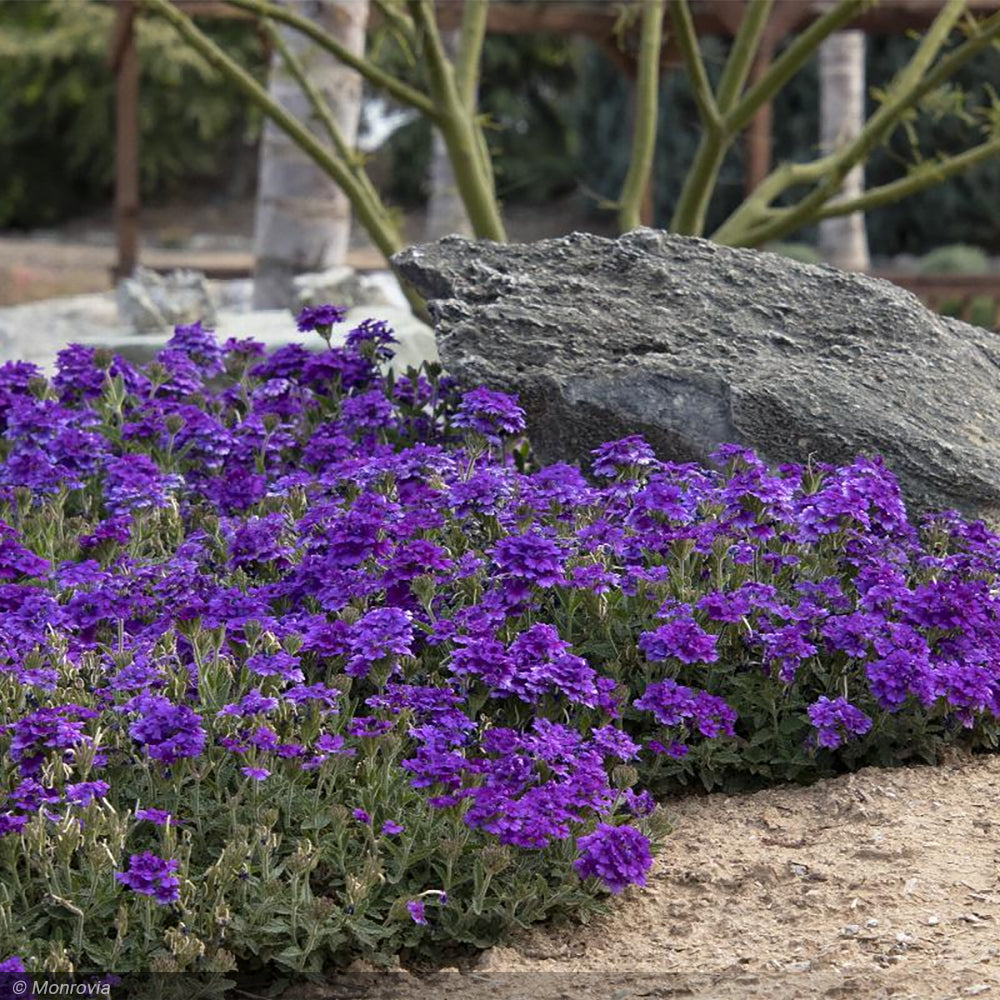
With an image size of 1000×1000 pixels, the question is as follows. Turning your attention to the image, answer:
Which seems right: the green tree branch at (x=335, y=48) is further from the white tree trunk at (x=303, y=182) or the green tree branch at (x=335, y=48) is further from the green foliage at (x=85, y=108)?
the green foliage at (x=85, y=108)

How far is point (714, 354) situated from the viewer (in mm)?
4641

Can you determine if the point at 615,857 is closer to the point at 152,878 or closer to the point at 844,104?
the point at 152,878

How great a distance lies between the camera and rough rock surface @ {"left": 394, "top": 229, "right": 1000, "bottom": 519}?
Result: 14.4ft

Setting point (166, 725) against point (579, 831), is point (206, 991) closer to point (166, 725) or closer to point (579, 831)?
point (166, 725)

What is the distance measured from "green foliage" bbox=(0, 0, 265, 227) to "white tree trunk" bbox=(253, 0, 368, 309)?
14843mm

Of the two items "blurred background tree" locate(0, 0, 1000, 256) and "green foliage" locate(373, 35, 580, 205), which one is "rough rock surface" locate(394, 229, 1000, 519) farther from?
"green foliage" locate(373, 35, 580, 205)

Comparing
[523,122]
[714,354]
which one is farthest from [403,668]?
[523,122]

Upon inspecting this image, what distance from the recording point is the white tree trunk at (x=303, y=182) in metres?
8.48

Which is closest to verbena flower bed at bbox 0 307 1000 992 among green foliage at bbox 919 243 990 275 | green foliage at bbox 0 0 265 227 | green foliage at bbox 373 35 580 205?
green foliage at bbox 919 243 990 275

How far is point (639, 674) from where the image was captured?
3613mm

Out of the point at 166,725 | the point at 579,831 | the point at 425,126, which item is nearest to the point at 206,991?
the point at 166,725

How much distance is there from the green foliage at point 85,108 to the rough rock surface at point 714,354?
19.2 metres

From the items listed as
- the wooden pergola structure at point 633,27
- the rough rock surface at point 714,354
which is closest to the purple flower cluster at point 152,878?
the rough rock surface at point 714,354

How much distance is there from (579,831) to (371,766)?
43cm
